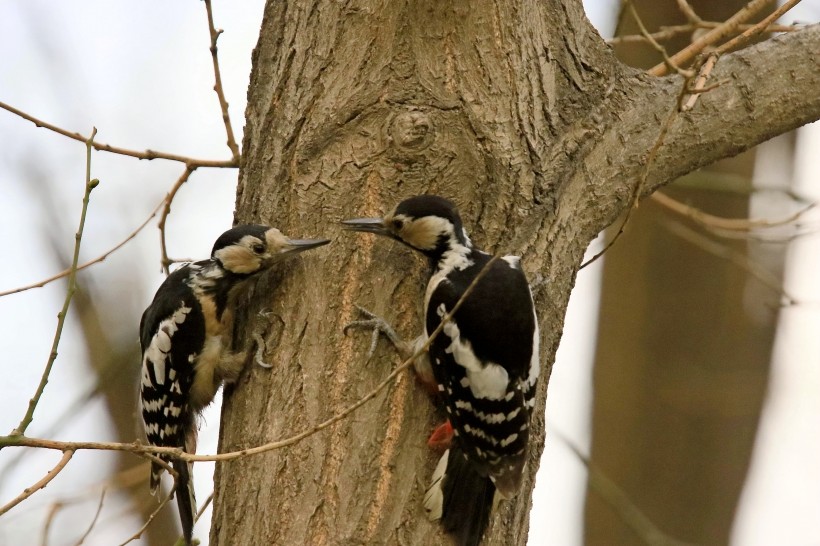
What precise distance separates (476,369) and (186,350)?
107 centimetres

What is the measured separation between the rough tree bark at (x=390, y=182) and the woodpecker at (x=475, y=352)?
0.26ft

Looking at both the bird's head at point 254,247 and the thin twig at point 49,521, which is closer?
the thin twig at point 49,521

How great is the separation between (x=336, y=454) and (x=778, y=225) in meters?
2.54

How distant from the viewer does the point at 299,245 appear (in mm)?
2967

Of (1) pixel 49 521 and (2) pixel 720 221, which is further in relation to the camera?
(2) pixel 720 221

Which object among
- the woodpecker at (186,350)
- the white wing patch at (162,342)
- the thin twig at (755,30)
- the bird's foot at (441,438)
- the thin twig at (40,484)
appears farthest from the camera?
the white wing patch at (162,342)

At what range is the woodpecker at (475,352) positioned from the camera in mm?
2854

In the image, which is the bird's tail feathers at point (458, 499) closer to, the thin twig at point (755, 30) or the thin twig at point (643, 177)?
the thin twig at point (643, 177)

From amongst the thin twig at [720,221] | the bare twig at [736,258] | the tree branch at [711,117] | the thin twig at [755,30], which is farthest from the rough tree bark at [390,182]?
the bare twig at [736,258]

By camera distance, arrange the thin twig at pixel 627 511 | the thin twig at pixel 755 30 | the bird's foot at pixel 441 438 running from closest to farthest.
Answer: the bird's foot at pixel 441 438 < the thin twig at pixel 755 30 < the thin twig at pixel 627 511

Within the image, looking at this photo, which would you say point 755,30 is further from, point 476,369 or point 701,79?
point 476,369

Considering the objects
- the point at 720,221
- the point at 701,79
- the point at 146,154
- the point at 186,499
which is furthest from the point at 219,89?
the point at 720,221

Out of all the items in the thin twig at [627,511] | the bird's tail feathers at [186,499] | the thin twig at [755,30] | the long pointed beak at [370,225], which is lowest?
the thin twig at [627,511]

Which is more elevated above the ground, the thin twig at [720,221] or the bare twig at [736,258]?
the thin twig at [720,221]
